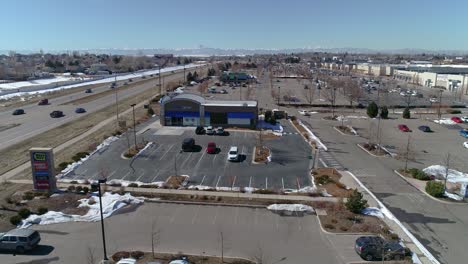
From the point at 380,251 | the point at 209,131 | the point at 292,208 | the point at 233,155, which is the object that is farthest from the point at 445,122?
the point at 380,251

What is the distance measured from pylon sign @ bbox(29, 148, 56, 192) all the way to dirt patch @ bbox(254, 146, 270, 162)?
16826mm

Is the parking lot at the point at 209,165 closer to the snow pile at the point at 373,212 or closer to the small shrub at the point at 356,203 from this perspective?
the small shrub at the point at 356,203

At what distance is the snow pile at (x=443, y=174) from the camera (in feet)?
97.1

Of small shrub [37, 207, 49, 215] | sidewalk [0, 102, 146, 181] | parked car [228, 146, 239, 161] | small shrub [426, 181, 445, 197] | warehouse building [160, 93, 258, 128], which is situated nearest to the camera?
small shrub [37, 207, 49, 215]

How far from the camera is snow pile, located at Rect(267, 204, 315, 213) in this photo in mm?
23281

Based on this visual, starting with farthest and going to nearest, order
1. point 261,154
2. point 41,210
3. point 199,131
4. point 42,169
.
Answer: point 199,131 < point 261,154 < point 42,169 < point 41,210

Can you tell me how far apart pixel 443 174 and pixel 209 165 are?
19.6 metres

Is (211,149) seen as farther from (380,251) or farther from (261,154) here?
(380,251)

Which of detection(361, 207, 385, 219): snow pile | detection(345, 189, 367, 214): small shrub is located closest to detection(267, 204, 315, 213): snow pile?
detection(345, 189, 367, 214): small shrub

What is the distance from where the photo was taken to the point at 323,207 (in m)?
23.6

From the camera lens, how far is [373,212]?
2292cm

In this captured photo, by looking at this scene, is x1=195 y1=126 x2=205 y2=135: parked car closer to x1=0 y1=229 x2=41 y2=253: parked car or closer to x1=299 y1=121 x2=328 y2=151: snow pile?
x1=299 y1=121 x2=328 y2=151: snow pile

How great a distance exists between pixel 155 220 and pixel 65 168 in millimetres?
13256

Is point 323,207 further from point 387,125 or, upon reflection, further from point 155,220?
point 387,125
